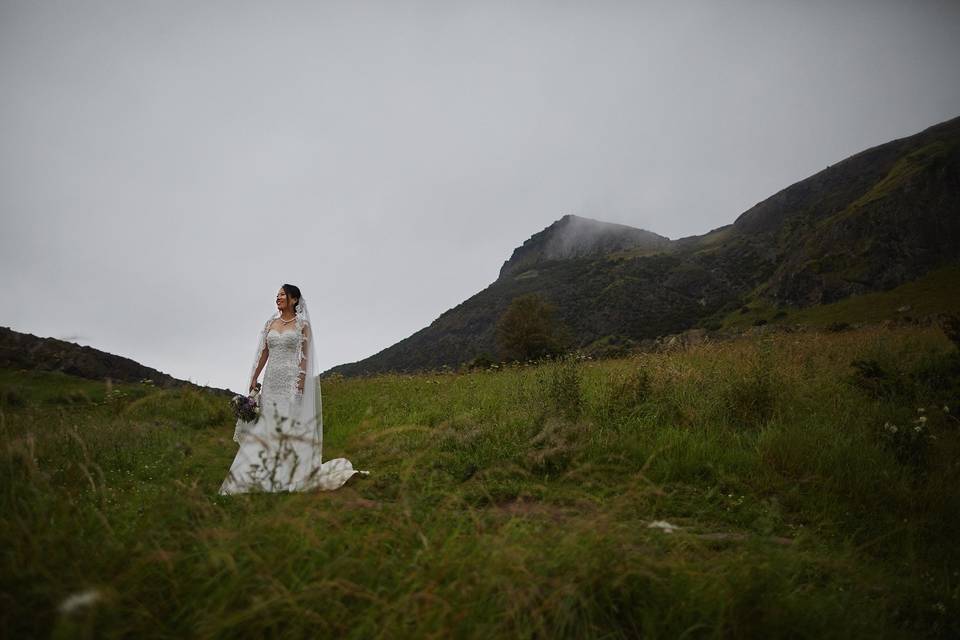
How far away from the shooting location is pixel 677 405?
6766 mm

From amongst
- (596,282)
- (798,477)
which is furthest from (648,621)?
(596,282)

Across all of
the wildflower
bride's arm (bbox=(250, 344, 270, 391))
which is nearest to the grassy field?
the wildflower

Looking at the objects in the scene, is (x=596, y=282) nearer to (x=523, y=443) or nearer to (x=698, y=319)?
(x=698, y=319)

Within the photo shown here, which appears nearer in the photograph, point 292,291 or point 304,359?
point 304,359

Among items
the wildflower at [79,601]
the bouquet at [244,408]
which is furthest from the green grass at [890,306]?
the wildflower at [79,601]

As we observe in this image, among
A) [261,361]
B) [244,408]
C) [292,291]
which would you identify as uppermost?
[292,291]

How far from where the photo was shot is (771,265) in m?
112

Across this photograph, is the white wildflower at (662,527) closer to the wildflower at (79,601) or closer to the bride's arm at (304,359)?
the wildflower at (79,601)

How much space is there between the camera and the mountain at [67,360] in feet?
52.9

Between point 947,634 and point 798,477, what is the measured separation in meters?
2.20

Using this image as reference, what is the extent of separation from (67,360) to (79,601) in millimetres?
22789

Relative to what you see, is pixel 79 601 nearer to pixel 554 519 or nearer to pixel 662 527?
pixel 554 519

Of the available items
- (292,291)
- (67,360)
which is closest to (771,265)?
(292,291)

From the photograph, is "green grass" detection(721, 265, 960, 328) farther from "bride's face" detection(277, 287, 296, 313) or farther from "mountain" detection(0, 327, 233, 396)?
"mountain" detection(0, 327, 233, 396)
